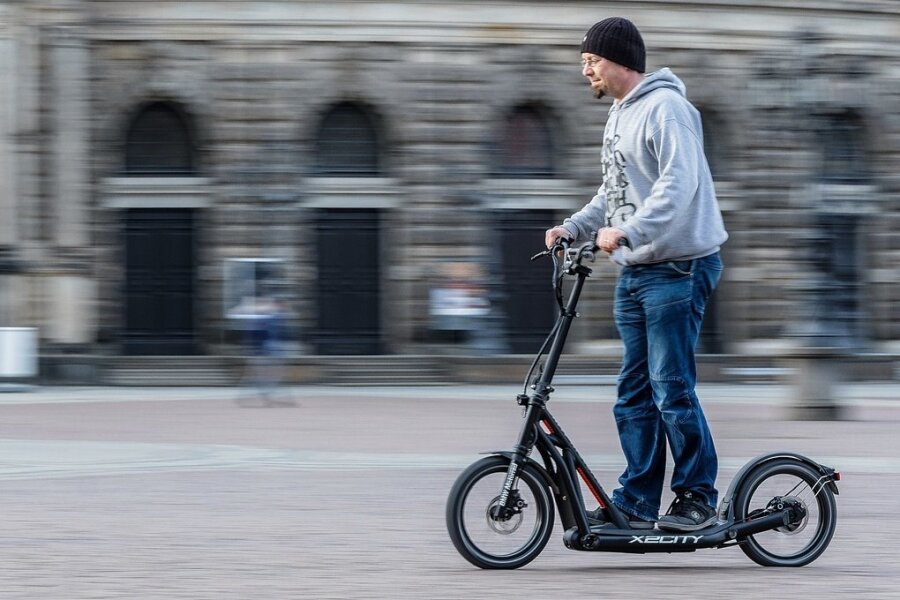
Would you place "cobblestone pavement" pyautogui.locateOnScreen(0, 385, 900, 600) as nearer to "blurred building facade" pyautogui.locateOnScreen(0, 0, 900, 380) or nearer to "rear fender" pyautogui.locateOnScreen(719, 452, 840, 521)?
"rear fender" pyautogui.locateOnScreen(719, 452, 840, 521)

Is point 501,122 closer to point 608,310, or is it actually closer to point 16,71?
point 608,310

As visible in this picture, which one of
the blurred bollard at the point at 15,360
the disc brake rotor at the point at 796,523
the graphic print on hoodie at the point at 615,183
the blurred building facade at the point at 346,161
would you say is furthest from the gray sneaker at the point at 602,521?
the blurred building facade at the point at 346,161

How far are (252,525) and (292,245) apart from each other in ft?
56.1

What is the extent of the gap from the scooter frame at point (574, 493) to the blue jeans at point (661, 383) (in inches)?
4.9

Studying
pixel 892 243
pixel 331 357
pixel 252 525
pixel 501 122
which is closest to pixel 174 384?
pixel 331 357

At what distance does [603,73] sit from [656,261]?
0.69 metres

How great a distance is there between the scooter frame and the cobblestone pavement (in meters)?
0.13

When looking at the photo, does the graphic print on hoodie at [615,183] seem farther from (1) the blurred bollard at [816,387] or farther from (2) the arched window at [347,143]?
(2) the arched window at [347,143]

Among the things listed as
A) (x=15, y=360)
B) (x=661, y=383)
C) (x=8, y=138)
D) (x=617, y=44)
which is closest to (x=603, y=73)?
(x=617, y=44)

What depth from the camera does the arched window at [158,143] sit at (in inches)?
962

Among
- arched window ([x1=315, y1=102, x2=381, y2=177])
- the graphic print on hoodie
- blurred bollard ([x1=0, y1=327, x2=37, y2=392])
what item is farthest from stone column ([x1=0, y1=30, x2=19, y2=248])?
the graphic print on hoodie

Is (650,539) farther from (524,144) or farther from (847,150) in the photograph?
(847,150)

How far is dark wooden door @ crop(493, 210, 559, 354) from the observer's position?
24.7 m

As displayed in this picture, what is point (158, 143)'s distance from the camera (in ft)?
80.4
